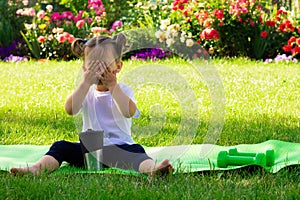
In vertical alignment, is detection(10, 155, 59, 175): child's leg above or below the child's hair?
below

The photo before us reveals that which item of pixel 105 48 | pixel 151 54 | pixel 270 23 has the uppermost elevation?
pixel 105 48

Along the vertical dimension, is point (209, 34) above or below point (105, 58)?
below

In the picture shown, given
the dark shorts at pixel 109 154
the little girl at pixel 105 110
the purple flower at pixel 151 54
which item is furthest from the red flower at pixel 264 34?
the dark shorts at pixel 109 154

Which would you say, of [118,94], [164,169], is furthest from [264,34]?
[164,169]

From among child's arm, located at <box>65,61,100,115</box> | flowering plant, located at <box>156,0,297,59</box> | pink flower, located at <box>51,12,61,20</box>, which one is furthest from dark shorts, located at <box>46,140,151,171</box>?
pink flower, located at <box>51,12,61,20</box>

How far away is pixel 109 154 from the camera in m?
2.93

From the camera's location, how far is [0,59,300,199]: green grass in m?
2.40

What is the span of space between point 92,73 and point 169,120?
4.74 feet

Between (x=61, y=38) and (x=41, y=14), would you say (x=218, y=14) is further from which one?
(x=41, y=14)

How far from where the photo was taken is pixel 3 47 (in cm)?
856

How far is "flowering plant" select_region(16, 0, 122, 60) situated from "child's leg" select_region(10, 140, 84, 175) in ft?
15.2

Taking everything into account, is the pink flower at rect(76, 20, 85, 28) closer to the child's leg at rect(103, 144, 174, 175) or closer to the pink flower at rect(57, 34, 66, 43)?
the pink flower at rect(57, 34, 66, 43)

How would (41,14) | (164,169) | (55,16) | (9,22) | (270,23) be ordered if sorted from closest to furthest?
(164,169)
(270,23)
(41,14)
(55,16)
(9,22)

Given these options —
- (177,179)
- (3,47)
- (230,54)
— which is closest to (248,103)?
(177,179)
